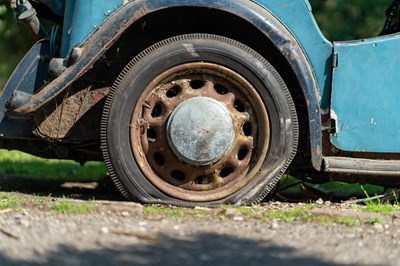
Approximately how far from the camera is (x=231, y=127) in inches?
205

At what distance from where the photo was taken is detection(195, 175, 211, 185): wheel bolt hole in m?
5.34

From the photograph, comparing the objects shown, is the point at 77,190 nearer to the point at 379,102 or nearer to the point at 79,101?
the point at 79,101

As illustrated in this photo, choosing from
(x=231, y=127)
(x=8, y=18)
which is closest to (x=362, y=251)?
(x=231, y=127)

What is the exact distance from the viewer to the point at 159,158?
17.5ft

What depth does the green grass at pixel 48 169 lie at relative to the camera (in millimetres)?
7672

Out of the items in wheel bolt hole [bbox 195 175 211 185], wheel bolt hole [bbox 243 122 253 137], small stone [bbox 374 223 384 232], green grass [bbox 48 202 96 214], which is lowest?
small stone [bbox 374 223 384 232]

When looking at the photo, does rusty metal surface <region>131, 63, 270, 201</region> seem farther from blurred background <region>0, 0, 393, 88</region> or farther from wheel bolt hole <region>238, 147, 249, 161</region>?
blurred background <region>0, 0, 393, 88</region>

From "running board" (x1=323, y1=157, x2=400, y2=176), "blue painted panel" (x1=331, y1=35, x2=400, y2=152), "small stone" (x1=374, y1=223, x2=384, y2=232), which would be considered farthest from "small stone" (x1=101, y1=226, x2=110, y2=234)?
"blue painted panel" (x1=331, y1=35, x2=400, y2=152)

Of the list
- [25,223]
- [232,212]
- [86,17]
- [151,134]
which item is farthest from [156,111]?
[25,223]

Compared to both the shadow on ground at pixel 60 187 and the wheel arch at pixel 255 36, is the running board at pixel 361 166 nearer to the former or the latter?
the wheel arch at pixel 255 36

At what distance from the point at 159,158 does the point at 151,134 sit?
0.50 ft

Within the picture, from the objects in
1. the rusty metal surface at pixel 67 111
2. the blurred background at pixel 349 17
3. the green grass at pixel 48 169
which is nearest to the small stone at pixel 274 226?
the rusty metal surface at pixel 67 111

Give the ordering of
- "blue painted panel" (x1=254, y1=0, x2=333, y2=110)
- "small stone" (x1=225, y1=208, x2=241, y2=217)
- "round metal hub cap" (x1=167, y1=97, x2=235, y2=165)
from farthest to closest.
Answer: "blue painted panel" (x1=254, y1=0, x2=333, y2=110)
"round metal hub cap" (x1=167, y1=97, x2=235, y2=165)
"small stone" (x1=225, y1=208, x2=241, y2=217)

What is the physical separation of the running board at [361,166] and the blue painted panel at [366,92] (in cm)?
8
